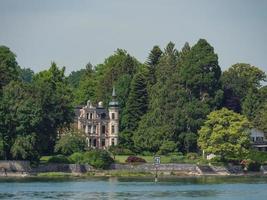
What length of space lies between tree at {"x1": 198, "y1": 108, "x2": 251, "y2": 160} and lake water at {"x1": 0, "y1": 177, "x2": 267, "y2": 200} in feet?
31.2

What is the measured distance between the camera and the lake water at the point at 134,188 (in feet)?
290

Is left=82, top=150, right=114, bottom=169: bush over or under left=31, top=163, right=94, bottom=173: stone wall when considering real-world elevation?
over

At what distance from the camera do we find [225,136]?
130125 mm

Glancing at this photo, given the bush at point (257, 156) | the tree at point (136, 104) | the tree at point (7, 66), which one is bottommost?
the bush at point (257, 156)

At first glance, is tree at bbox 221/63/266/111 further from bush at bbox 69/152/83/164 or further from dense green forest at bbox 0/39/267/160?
bush at bbox 69/152/83/164

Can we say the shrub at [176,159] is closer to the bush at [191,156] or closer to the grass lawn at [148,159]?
the grass lawn at [148,159]

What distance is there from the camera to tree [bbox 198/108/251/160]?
12925 centimetres

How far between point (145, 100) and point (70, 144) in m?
19.7

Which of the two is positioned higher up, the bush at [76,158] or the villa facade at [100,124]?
the villa facade at [100,124]

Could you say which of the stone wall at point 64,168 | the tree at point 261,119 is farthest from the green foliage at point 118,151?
the tree at point 261,119

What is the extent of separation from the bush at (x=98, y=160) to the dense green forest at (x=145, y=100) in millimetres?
4779

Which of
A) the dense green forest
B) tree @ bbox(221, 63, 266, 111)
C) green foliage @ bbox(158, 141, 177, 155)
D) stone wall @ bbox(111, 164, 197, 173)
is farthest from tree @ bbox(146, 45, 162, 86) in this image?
stone wall @ bbox(111, 164, 197, 173)

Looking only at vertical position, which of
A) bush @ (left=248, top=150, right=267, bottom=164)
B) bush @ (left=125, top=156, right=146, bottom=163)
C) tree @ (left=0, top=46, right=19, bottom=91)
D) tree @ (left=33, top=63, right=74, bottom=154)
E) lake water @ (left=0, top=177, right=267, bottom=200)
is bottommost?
lake water @ (left=0, top=177, right=267, bottom=200)

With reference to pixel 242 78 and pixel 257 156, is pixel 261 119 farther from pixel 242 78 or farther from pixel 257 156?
pixel 242 78
